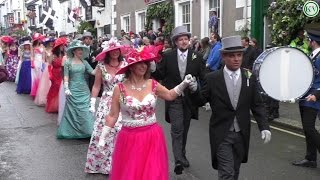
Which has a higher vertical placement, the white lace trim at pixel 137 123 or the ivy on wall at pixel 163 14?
the ivy on wall at pixel 163 14

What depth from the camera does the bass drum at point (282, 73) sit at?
6.67 meters

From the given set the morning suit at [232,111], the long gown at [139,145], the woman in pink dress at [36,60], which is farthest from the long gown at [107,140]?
the woman in pink dress at [36,60]

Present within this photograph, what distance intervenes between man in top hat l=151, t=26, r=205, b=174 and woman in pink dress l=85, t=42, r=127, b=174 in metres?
0.54

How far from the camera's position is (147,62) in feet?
14.9

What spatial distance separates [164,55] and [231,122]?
2.09 metres

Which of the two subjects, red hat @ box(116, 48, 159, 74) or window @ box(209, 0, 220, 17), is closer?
red hat @ box(116, 48, 159, 74)

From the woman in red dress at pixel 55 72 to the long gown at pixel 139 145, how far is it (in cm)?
570

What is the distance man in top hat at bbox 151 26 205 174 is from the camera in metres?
6.17

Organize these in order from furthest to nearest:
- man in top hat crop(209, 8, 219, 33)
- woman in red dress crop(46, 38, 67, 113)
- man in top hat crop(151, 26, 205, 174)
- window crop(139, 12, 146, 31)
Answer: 1. window crop(139, 12, 146, 31)
2. man in top hat crop(209, 8, 219, 33)
3. woman in red dress crop(46, 38, 67, 113)
4. man in top hat crop(151, 26, 205, 174)

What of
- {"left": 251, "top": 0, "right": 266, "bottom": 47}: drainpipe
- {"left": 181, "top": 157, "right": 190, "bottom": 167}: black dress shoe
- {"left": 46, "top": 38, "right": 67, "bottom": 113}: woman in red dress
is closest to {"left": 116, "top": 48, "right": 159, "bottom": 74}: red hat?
{"left": 181, "top": 157, "right": 190, "bottom": 167}: black dress shoe

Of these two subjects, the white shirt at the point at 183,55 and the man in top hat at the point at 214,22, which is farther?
the man in top hat at the point at 214,22

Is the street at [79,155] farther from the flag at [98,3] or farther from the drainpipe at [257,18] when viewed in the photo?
the flag at [98,3]

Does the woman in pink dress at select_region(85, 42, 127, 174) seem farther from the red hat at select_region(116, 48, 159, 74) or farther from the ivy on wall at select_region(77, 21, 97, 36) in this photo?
the ivy on wall at select_region(77, 21, 97, 36)

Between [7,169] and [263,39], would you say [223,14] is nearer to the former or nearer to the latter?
[263,39]
